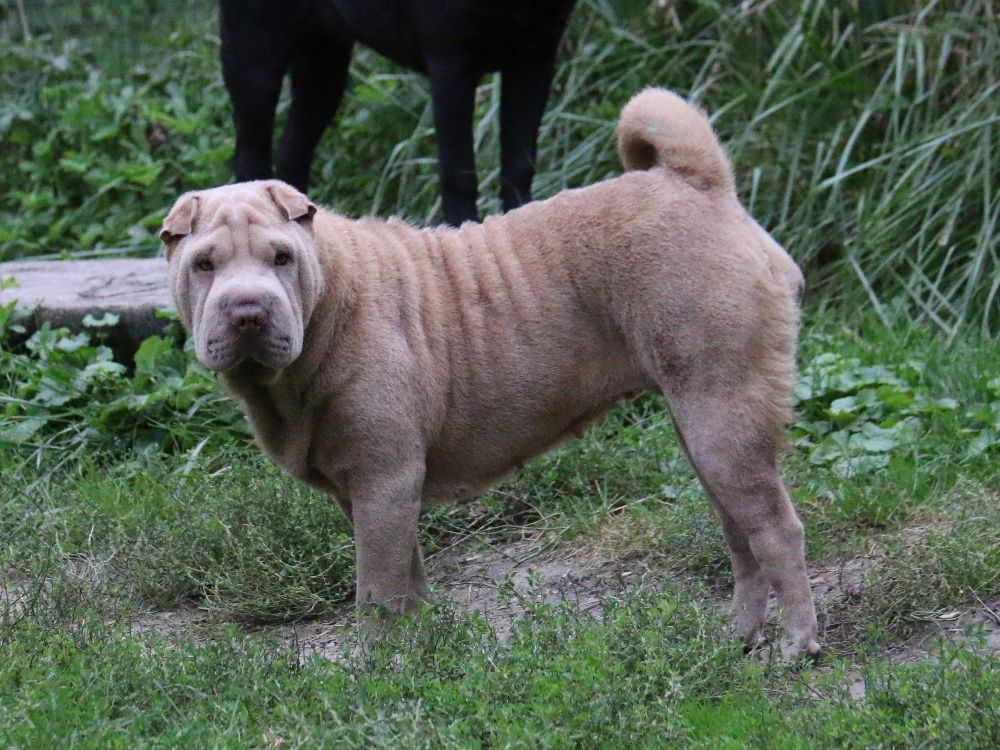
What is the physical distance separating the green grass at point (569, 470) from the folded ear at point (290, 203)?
3.73 feet

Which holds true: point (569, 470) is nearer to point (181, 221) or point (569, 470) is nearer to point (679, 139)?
point (679, 139)

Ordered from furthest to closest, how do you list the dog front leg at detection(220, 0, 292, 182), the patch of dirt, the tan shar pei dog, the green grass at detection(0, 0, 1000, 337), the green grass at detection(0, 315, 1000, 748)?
1. the green grass at detection(0, 0, 1000, 337)
2. the dog front leg at detection(220, 0, 292, 182)
3. the patch of dirt
4. the tan shar pei dog
5. the green grass at detection(0, 315, 1000, 748)

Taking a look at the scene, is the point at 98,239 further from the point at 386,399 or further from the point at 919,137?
the point at 386,399

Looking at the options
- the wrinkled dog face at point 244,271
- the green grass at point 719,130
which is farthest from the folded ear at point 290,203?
the green grass at point 719,130

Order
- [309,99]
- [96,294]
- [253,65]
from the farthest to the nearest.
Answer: [309,99], [96,294], [253,65]

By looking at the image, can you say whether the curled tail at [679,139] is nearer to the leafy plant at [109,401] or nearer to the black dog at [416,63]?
the black dog at [416,63]

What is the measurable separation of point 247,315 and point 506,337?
2.87 ft

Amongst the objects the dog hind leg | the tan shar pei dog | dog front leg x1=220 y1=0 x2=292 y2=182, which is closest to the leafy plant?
dog front leg x1=220 y1=0 x2=292 y2=182

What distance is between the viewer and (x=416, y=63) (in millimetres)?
6422

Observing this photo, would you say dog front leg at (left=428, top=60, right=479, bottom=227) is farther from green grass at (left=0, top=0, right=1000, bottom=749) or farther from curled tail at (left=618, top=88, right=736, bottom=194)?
curled tail at (left=618, top=88, right=736, bottom=194)

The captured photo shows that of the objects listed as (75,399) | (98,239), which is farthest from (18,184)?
(75,399)

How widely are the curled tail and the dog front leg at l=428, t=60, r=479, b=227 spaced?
1800mm

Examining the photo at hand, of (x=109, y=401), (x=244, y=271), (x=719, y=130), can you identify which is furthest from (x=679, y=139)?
(x=719, y=130)

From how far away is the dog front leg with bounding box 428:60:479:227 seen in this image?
19.9ft
